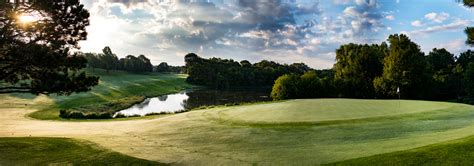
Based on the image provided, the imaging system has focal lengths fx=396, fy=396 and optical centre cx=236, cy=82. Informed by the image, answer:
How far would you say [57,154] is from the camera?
62.5 ft

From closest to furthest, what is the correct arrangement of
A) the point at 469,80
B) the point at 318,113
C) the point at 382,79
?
the point at 318,113 < the point at 382,79 < the point at 469,80

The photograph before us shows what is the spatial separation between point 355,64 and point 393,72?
1273 centimetres

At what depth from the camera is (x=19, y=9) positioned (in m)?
24.6

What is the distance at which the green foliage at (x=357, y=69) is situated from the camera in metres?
84.4

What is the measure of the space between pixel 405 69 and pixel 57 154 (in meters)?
69.7

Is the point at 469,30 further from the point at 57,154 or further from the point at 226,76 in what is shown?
the point at 226,76

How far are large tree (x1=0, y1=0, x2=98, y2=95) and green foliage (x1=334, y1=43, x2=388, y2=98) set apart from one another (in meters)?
64.6

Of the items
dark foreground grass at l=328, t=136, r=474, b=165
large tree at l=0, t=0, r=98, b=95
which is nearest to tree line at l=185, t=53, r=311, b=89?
large tree at l=0, t=0, r=98, b=95

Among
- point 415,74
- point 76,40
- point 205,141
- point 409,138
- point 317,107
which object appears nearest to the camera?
point 409,138

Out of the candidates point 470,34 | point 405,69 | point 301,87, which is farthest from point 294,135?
point 405,69

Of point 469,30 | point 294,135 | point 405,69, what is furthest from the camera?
point 405,69

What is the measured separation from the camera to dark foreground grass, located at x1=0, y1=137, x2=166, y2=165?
57.2 feet

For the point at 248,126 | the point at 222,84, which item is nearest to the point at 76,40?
the point at 248,126

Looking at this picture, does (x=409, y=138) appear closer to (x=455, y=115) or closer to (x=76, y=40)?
(x=455, y=115)
